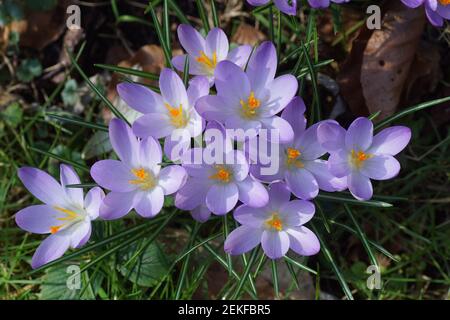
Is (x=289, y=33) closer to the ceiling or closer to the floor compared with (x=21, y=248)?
closer to the ceiling

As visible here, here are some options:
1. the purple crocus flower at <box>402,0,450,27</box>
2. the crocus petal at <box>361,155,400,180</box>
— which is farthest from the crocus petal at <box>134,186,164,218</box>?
the purple crocus flower at <box>402,0,450,27</box>

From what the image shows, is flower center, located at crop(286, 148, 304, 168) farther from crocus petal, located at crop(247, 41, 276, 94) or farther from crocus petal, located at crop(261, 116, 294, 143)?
crocus petal, located at crop(247, 41, 276, 94)

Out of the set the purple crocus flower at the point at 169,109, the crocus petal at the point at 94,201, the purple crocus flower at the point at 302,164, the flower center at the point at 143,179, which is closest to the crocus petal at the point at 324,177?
the purple crocus flower at the point at 302,164

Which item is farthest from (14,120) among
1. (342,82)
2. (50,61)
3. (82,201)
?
(342,82)

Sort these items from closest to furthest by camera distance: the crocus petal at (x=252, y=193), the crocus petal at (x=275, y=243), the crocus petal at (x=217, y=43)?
1. the crocus petal at (x=252, y=193)
2. the crocus petal at (x=275, y=243)
3. the crocus petal at (x=217, y=43)

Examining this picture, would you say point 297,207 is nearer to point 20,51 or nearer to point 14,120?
point 14,120

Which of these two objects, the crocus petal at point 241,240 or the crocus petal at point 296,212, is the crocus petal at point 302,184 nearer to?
the crocus petal at point 296,212
